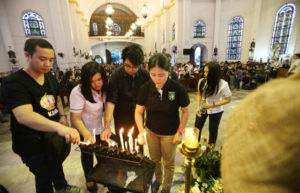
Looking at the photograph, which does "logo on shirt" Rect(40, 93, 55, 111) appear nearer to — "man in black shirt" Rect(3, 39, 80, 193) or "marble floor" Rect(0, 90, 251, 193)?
"man in black shirt" Rect(3, 39, 80, 193)

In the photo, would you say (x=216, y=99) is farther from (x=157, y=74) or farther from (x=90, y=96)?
(x=90, y=96)

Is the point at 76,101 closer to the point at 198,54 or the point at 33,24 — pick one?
the point at 33,24

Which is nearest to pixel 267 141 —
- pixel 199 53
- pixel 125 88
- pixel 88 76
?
pixel 88 76

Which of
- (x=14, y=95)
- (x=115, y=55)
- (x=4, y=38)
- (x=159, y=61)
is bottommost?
(x=14, y=95)

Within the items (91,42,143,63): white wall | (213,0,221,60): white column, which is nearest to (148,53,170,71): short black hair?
(213,0,221,60): white column

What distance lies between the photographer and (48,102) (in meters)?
1.65

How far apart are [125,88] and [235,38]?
19.7 m

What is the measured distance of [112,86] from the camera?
201 centimetres

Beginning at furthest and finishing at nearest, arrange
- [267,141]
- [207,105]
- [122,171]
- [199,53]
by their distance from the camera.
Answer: [199,53] < [207,105] < [122,171] < [267,141]

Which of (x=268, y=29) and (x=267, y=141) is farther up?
(x=268, y=29)

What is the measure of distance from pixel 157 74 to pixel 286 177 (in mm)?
1349

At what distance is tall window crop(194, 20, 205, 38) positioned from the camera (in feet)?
56.3

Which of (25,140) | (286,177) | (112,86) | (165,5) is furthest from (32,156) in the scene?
(165,5)

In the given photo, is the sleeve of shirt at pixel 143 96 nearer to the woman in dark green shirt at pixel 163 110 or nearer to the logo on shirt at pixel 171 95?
the woman in dark green shirt at pixel 163 110
